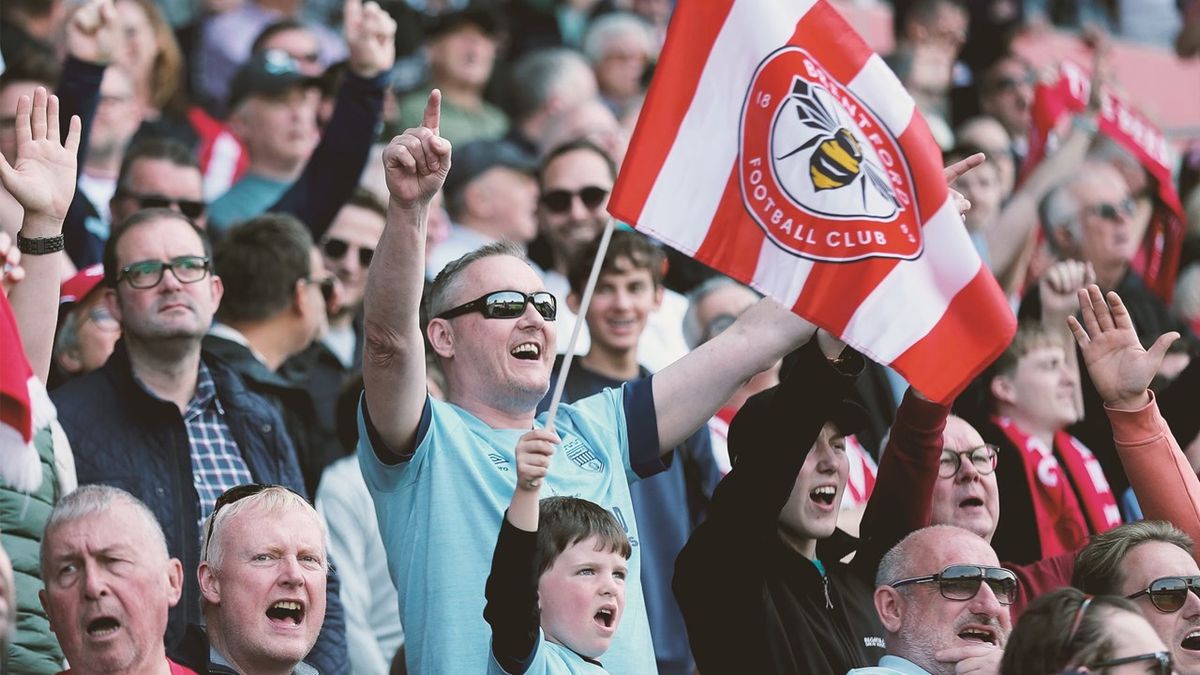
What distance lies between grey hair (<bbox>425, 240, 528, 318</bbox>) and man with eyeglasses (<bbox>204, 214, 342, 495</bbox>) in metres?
1.48

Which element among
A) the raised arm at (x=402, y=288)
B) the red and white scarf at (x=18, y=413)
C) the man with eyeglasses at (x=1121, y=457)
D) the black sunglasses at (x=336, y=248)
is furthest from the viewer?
the black sunglasses at (x=336, y=248)

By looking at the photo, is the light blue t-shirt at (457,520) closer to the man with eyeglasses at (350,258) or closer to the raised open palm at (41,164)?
the raised open palm at (41,164)

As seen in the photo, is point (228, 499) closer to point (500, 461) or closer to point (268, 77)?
point (500, 461)

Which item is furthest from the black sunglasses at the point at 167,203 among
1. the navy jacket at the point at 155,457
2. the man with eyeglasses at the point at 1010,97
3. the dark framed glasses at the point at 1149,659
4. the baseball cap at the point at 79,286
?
the man with eyeglasses at the point at 1010,97

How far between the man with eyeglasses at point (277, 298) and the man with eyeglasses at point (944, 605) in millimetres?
2339

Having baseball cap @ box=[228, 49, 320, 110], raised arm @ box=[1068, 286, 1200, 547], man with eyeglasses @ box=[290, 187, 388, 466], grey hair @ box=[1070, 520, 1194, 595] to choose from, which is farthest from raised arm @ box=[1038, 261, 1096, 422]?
baseball cap @ box=[228, 49, 320, 110]

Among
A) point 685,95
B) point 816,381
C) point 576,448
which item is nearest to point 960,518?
point 816,381

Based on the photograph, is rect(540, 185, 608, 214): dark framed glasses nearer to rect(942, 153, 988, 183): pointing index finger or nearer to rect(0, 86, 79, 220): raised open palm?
rect(942, 153, 988, 183): pointing index finger

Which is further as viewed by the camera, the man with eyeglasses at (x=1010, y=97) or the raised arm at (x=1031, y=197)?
the man with eyeglasses at (x=1010, y=97)

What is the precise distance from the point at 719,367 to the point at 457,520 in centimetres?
91

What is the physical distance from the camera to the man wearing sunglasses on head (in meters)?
5.04

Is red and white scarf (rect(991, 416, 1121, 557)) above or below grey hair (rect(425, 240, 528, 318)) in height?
below

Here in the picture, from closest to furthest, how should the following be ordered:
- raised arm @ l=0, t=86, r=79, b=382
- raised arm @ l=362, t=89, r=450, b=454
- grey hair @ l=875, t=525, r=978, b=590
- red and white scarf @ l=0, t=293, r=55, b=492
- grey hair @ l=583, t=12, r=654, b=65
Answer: red and white scarf @ l=0, t=293, r=55, b=492 → raised arm @ l=362, t=89, r=450, b=454 → raised arm @ l=0, t=86, r=79, b=382 → grey hair @ l=875, t=525, r=978, b=590 → grey hair @ l=583, t=12, r=654, b=65

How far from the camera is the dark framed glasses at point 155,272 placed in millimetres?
6301
